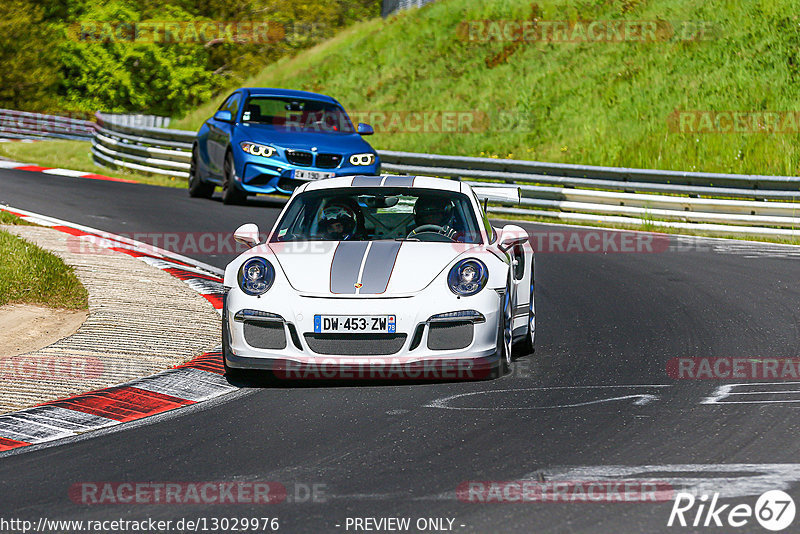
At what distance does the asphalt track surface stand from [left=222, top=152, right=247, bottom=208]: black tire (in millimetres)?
8584

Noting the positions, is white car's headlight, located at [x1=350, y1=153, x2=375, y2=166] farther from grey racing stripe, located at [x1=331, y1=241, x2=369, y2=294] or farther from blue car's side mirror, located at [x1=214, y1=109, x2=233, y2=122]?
grey racing stripe, located at [x1=331, y1=241, x2=369, y2=294]

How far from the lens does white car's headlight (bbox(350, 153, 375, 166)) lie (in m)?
17.2

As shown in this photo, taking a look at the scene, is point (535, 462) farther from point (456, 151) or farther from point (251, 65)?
point (251, 65)

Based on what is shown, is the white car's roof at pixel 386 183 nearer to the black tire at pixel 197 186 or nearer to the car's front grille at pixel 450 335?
the car's front grille at pixel 450 335

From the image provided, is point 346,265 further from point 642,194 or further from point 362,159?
point 642,194

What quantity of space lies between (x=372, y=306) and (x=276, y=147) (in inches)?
402

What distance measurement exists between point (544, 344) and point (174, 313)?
299 centimetres

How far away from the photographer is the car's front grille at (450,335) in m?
7.11

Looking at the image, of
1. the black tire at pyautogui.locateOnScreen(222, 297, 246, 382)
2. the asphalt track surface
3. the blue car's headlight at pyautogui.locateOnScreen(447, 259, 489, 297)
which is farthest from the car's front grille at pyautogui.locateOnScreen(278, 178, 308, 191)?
the blue car's headlight at pyautogui.locateOnScreen(447, 259, 489, 297)

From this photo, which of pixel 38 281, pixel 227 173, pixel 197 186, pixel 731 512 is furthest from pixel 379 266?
pixel 197 186

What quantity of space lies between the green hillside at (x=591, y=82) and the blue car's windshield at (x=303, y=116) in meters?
7.75

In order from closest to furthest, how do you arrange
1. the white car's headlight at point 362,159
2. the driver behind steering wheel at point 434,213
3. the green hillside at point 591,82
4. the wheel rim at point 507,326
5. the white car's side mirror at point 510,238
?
the wheel rim at point 507,326
the white car's side mirror at point 510,238
the driver behind steering wheel at point 434,213
the white car's headlight at point 362,159
the green hillside at point 591,82

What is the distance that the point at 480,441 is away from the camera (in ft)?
19.2

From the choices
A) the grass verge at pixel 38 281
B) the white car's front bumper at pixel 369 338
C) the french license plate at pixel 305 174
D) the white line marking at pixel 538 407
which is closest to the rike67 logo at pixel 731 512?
the white line marking at pixel 538 407
